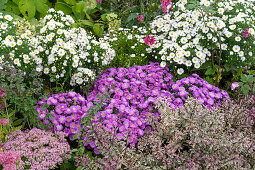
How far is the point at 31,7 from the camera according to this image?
434cm

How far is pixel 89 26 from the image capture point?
4887 millimetres

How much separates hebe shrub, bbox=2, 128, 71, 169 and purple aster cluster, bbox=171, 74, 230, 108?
51.8 inches

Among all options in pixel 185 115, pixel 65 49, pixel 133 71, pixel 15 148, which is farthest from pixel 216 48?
pixel 15 148

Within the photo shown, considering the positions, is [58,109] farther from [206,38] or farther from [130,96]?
[206,38]

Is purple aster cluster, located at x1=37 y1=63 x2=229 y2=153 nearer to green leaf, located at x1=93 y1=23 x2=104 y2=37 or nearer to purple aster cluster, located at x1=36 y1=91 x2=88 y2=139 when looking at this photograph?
purple aster cluster, located at x1=36 y1=91 x2=88 y2=139

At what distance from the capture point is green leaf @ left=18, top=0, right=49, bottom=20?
4.32m

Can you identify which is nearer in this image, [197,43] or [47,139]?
[47,139]

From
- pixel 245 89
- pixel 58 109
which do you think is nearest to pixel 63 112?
pixel 58 109

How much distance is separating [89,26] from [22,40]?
1.76 m

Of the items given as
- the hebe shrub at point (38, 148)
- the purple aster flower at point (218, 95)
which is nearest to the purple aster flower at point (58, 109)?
the hebe shrub at point (38, 148)

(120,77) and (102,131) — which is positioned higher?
(120,77)

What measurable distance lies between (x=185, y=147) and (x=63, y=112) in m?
1.26

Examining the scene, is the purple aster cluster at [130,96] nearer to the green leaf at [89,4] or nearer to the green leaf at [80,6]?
the green leaf at [80,6]

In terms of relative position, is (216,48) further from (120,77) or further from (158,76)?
(120,77)
